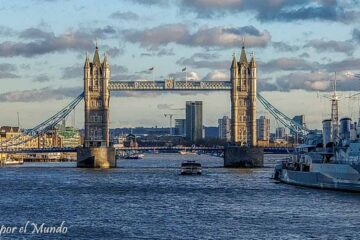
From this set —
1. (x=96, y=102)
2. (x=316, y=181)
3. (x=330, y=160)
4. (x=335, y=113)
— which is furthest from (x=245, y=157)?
(x=330, y=160)

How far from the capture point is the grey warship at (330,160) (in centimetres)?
7606

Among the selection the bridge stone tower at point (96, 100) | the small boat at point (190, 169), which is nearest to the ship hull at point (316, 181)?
the small boat at point (190, 169)

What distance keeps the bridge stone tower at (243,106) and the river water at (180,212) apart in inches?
3087

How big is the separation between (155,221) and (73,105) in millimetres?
119179

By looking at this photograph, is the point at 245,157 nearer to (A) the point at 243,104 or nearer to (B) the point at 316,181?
(A) the point at 243,104

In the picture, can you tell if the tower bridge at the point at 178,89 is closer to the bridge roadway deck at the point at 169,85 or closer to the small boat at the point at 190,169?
the bridge roadway deck at the point at 169,85

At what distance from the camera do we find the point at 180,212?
6138cm

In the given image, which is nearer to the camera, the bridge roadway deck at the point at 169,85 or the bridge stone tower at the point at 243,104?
the bridge roadway deck at the point at 169,85

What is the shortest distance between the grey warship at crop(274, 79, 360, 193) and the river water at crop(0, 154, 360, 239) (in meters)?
1.64

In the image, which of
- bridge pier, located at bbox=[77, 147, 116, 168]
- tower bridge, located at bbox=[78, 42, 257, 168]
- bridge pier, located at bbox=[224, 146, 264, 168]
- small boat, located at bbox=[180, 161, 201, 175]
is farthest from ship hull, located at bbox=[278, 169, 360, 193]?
tower bridge, located at bbox=[78, 42, 257, 168]

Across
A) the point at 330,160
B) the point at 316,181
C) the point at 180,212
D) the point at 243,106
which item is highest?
the point at 243,106

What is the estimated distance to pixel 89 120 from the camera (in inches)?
6545

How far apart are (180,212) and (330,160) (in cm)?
2533

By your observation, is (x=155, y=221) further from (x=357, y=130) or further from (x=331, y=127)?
(x=331, y=127)
